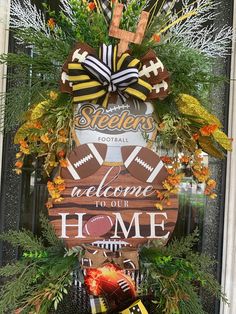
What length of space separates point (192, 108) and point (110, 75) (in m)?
0.36

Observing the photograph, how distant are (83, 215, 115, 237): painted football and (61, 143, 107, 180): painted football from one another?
181mm

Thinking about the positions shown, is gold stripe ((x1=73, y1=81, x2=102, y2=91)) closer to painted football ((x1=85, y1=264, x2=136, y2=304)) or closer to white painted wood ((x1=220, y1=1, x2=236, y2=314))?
painted football ((x1=85, y1=264, x2=136, y2=304))

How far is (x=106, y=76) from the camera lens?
155cm

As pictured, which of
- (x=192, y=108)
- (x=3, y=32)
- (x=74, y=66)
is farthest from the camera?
(x=3, y=32)

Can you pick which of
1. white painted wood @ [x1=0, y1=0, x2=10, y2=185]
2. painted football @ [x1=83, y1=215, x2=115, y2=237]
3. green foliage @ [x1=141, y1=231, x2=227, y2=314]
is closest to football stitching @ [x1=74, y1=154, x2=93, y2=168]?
painted football @ [x1=83, y1=215, x2=115, y2=237]

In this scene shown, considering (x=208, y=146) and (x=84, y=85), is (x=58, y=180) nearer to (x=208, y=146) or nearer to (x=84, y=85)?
(x=84, y=85)

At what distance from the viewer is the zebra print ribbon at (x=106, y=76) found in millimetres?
1538

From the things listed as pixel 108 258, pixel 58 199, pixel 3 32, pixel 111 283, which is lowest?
pixel 111 283

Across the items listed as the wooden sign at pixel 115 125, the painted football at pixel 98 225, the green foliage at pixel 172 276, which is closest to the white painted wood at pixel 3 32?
the wooden sign at pixel 115 125

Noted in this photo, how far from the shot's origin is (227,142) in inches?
65.7

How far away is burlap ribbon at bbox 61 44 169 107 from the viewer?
1.54 m

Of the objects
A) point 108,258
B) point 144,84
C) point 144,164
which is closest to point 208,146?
point 144,164

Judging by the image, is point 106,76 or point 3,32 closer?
point 106,76

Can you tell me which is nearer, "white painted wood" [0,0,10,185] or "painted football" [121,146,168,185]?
"painted football" [121,146,168,185]
